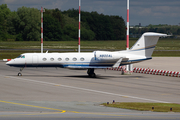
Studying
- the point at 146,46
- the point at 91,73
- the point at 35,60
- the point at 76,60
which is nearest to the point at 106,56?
the point at 91,73

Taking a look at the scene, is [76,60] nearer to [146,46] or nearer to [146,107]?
[146,46]

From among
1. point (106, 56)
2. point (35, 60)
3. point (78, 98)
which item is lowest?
point (78, 98)

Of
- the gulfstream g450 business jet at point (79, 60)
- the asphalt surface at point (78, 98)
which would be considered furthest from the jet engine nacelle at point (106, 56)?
the asphalt surface at point (78, 98)

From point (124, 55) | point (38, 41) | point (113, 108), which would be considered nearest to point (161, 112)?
point (113, 108)

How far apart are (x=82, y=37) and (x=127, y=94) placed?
15021 cm

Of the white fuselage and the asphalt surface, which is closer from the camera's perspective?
the asphalt surface

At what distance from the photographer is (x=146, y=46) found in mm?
41656

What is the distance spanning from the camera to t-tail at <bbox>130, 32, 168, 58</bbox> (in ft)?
136

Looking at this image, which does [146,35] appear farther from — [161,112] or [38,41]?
[38,41]

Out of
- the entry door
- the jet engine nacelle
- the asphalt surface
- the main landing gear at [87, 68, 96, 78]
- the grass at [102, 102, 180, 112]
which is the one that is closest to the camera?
the asphalt surface

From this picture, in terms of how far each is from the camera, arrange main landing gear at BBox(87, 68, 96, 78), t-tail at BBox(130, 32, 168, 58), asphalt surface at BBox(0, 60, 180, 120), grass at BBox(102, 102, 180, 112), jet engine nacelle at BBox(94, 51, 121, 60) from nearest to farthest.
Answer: asphalt surface at BBox(0, 60, 180, 120)
grass at BBox(102, 102, 180, 112)
jet engine nacelle at BBox(94, 51, 121, 60)
main landing gear at BBox(87, 68, 96, 78)
t-tail at BBox(130, 32, 168, 58)

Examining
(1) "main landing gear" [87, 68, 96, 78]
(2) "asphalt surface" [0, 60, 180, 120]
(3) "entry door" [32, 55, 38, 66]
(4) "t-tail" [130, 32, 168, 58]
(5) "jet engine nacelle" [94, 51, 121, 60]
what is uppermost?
(4) "t-tail" [130, 32, 168, 58]

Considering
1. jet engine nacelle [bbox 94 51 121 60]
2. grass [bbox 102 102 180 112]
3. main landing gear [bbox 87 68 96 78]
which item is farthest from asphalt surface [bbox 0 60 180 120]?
main landing gear [bbox 87 68 96 78]

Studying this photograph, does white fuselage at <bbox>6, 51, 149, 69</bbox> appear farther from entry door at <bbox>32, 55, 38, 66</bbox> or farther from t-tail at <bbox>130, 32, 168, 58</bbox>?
t-tail at <bbox>130, 32, 168, 58</bbox>
